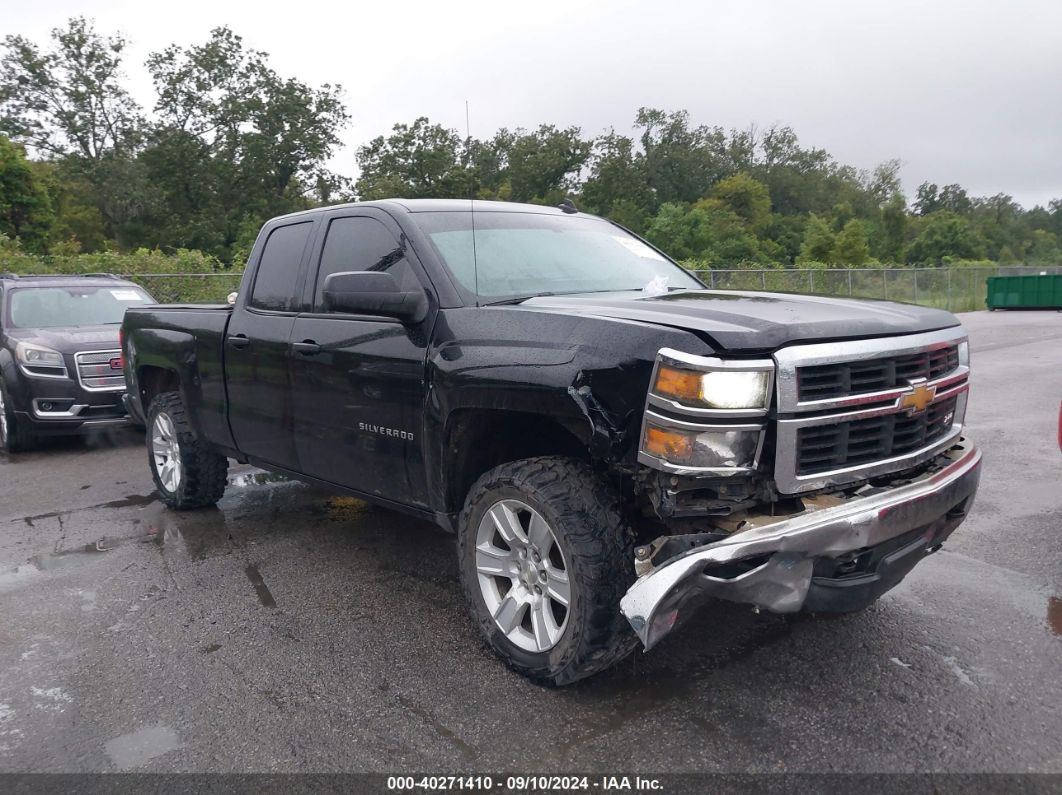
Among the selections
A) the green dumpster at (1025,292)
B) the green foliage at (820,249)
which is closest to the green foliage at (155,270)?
the green dumpster at (1025,292)

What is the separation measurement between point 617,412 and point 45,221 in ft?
143

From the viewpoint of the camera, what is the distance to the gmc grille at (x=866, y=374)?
9.76 ft

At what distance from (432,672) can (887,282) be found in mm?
27849

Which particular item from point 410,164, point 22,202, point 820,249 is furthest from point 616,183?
point 22,202

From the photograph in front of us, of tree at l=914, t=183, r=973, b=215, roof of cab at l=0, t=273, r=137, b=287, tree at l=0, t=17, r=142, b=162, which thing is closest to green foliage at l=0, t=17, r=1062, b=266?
tree at l=0, t=17, r=142, b=162

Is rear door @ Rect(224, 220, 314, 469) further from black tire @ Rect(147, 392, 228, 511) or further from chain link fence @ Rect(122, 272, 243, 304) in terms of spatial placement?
chain link fence @ Rect(122, 272, 243, 304)

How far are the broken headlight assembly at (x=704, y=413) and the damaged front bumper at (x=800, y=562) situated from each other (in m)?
0.26

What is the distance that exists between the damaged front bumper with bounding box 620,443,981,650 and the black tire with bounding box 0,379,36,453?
25.7ft

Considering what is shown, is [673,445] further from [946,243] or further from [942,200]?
[942,200]

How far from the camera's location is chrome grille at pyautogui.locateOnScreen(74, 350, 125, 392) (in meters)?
8.55

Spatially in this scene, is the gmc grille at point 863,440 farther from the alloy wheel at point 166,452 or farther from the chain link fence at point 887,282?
the chain link fence at point 887,282

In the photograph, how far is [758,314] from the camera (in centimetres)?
319

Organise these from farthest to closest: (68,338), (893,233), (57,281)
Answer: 1. (893,233)
2. (57,281)
3. (68,338)

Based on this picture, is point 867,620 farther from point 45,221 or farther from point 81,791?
point 45,221
